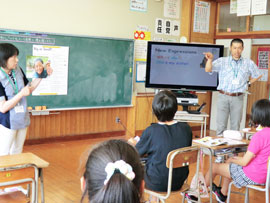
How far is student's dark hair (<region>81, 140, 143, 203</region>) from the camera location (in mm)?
992

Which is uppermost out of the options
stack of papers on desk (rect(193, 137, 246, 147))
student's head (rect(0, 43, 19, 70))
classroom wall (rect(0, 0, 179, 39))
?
classroom wall (rect(0, 0, 179, 39))

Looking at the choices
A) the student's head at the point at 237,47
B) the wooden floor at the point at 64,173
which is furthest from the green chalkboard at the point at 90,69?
the student's head at the point at 237,47

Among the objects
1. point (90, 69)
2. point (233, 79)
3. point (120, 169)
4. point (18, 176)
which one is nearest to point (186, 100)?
point (233, 79)

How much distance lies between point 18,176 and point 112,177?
1291 mm

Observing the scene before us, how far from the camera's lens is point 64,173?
4.09m

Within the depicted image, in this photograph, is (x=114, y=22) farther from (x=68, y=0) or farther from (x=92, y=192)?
(x=92, y=192)

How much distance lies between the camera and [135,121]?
20.1 ft

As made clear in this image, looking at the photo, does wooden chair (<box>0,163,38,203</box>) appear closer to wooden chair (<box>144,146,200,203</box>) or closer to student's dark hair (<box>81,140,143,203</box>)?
wooden chair (<box>144,146,200,203</box>)

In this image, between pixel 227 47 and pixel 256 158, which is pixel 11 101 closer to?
pixel 256 158

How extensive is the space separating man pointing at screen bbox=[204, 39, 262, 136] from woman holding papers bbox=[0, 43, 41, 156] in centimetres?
250

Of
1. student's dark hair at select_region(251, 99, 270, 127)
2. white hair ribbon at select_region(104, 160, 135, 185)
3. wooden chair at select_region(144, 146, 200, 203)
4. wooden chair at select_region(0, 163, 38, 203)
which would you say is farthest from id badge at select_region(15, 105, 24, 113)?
white hair ribbon at select_region(104, 160, 135, 185)

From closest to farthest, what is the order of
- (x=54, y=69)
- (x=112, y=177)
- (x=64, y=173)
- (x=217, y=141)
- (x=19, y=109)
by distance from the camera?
(x=112, y=177), (x=217, y=141), (x=19, y=109), (x=64, y=173), (x=54, y=69)

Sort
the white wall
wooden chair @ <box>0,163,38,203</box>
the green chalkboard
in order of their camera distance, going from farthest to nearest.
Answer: the white wall, the green chalkboard, wooden chair @ <box>0,163,38,203</box>

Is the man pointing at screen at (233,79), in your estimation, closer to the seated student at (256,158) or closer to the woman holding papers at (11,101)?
the seated student at (256,158)
